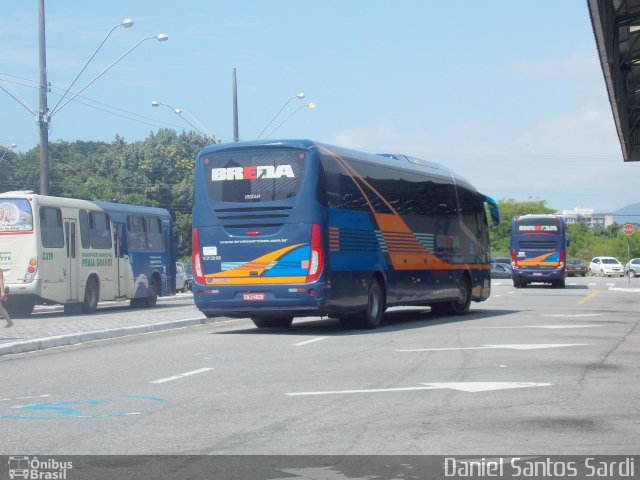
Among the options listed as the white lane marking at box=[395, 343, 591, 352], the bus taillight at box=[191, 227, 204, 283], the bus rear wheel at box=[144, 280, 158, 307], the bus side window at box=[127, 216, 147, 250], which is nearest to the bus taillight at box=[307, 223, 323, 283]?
the bus taillight at box=[191, 227, 204, 283]

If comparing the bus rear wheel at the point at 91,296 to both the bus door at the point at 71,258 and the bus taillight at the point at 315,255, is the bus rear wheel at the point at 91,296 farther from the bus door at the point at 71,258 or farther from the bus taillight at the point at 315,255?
the bus taillight at the point at 315,255

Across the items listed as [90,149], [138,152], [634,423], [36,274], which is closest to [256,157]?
[36,274]

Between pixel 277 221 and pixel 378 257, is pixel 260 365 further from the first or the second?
pixel 378 257

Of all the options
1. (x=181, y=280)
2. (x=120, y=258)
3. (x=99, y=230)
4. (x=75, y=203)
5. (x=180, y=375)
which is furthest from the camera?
(x=181, y=280)

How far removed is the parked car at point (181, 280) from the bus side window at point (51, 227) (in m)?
25.6

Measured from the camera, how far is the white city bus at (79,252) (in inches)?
1065

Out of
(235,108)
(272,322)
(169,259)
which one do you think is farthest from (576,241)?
(272,322)

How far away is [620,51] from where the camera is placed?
25844mm

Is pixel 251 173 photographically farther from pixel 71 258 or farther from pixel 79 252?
pixel 79 252

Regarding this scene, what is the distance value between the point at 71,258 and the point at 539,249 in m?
27.2

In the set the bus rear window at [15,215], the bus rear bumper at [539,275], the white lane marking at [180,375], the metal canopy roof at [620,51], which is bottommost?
the bus rear bumper at [539,275]

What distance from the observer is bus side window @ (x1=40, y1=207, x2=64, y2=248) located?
90.3 ft

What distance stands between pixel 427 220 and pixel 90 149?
79601 millimetres

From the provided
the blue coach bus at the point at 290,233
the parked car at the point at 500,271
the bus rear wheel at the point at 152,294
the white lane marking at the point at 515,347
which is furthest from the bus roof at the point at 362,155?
the parked car at the point at 500,271
